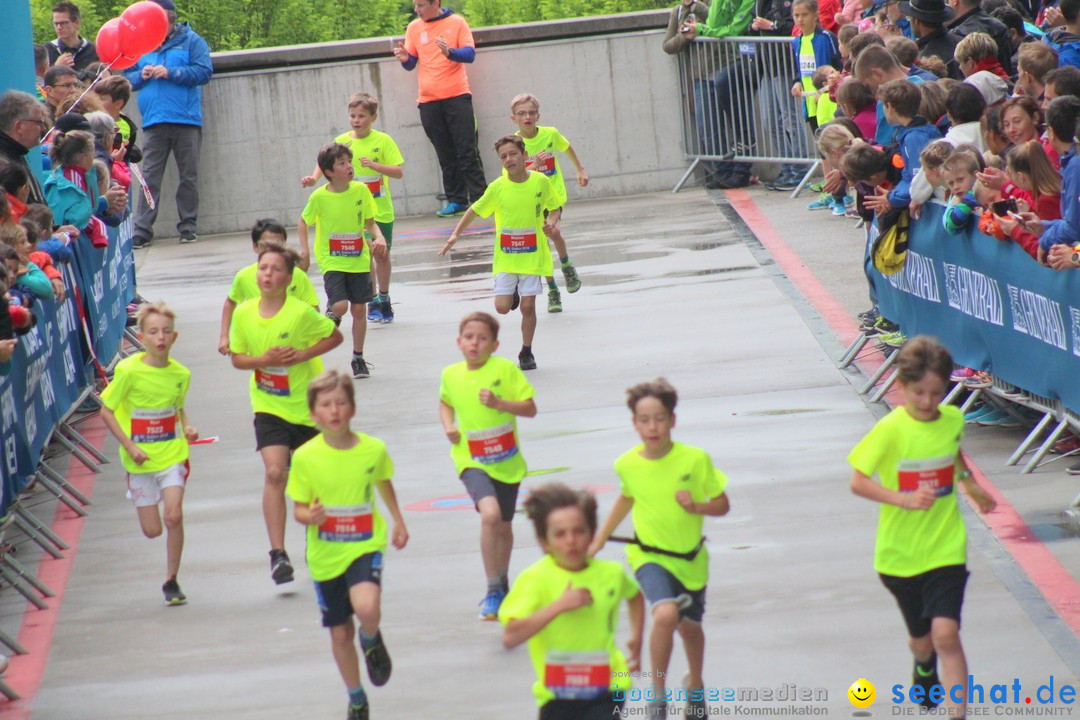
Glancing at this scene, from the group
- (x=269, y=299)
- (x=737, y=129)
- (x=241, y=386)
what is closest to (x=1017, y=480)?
(x=269, y=299)

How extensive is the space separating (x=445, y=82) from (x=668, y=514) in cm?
1583

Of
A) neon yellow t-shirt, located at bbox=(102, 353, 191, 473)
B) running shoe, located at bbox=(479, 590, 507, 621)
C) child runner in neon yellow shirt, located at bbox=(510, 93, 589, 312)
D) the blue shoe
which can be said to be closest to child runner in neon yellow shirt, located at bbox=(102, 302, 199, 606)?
neon yellow t-shirt, located at bbox=(102, 353, 191, 473)

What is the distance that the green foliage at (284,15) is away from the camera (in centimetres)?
2517

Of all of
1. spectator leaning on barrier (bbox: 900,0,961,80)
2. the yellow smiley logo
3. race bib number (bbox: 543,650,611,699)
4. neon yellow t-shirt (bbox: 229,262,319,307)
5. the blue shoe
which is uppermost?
spectator leaning on barrier (bbox: 900,0,961,80)

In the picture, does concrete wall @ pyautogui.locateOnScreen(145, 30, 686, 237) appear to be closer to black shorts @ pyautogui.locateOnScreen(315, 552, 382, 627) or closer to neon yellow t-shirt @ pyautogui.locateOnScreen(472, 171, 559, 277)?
neon yellow t-shirt @ pyautogui.locateOnScreen(472, 171, 559, 277)

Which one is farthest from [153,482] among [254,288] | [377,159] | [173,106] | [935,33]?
[173,106]

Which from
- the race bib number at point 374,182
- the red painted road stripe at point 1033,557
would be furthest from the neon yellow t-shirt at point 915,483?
the race bib number at point 374,182

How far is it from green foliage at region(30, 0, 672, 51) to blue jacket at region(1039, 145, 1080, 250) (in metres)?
18.7

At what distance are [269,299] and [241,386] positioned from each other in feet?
15.6

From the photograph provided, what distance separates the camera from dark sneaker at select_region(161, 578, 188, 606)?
27.1 ft

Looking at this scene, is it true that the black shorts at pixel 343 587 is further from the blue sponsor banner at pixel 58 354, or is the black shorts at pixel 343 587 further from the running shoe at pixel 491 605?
the blue sponsor banner at pixel 58 354

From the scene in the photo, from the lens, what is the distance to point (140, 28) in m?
16.4

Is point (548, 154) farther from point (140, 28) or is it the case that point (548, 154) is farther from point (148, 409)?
point (148, 409)

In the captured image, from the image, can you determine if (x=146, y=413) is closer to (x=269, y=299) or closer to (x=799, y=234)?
(x=269, y=299)
